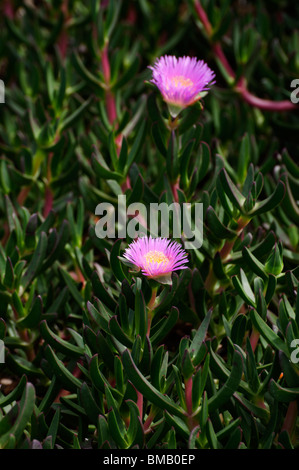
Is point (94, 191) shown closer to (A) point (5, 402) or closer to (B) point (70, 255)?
(B) point (70, 255)

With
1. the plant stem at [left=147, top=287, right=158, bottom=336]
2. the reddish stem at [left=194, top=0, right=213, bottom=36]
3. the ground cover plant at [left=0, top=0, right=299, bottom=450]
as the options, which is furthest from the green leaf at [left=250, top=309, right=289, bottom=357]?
the reddish stem at [left=194, top=0, right=213, bottom=36]

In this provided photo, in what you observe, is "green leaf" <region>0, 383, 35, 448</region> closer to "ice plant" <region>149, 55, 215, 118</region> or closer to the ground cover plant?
the ground cover plant

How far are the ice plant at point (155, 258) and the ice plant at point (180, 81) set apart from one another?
0.68ft

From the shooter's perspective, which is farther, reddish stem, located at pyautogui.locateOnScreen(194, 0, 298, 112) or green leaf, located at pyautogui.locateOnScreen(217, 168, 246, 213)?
A: reddish stem, located at pyautogui.locateOnScreen(194, 0, 298, 112)

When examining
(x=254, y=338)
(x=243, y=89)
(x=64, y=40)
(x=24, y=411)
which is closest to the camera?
(x=24, y=411)

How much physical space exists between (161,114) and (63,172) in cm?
25

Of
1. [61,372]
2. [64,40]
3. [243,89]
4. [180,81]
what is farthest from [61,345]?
[64,40]

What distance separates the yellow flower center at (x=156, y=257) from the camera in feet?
2.11

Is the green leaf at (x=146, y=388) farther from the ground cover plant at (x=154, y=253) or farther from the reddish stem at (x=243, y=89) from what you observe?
the reddish stem at (x=243, y=89)

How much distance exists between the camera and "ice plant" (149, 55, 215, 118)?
29.9 inches

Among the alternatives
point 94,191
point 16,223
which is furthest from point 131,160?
point 16,223

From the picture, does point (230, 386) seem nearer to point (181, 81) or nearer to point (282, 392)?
point (282, 392)

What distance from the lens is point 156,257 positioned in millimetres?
648
